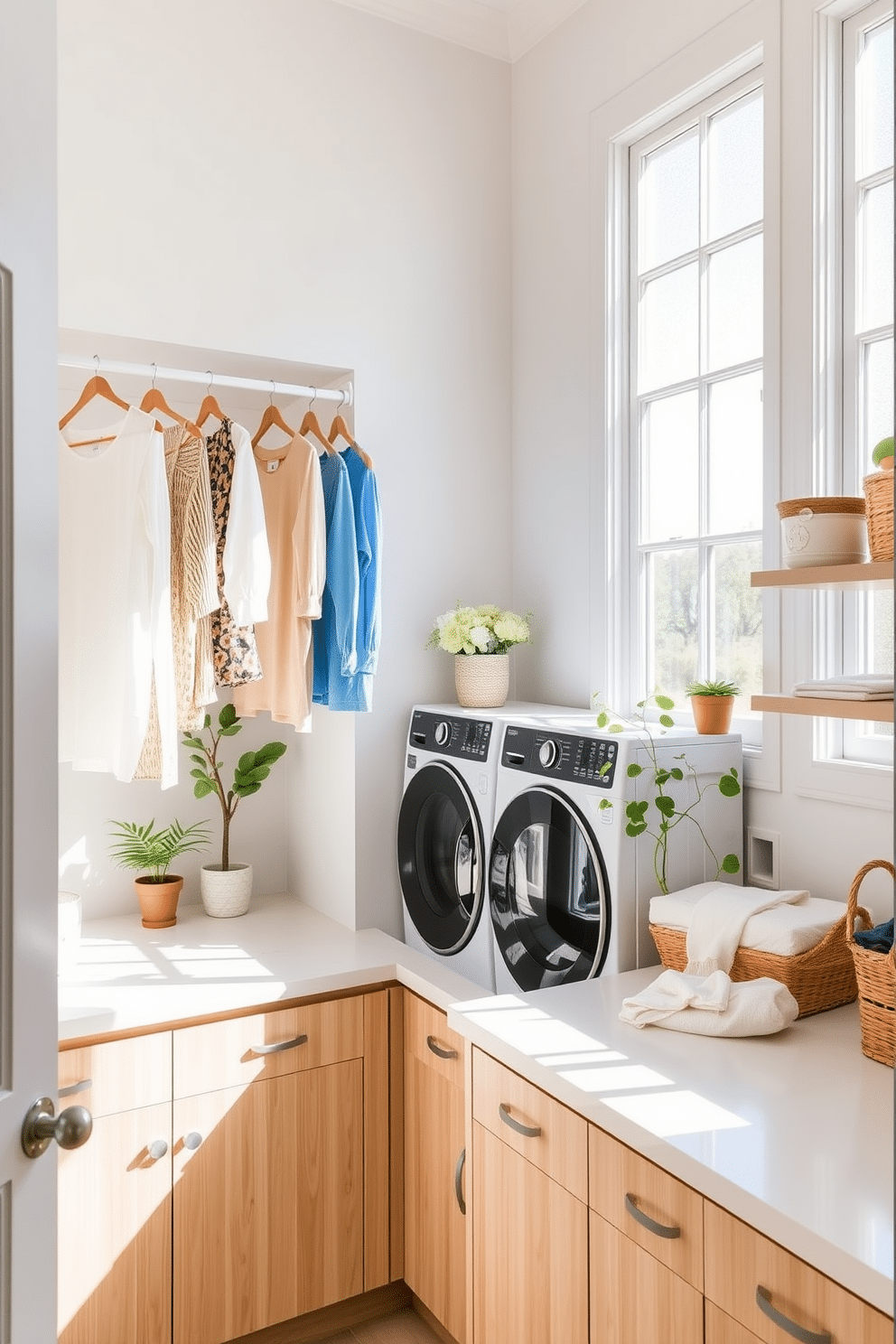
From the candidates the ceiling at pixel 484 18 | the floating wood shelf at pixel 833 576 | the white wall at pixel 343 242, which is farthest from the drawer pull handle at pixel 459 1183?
the ceiling at pixel 484 18

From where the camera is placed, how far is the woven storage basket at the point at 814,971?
1.69m

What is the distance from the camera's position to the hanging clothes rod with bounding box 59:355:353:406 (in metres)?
2.20

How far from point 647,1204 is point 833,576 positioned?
975 mm

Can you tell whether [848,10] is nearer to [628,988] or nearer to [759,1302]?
[628,988]

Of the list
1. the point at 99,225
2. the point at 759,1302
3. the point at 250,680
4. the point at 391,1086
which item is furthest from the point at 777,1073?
the point at 99,225

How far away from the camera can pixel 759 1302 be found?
1.19 meters

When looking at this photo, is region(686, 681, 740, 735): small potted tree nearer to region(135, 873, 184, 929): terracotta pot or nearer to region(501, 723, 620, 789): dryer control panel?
region(501, 723, 620, 789): dryer control panel

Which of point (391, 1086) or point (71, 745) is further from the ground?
point (71, 745)

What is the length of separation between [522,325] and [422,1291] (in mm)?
2479

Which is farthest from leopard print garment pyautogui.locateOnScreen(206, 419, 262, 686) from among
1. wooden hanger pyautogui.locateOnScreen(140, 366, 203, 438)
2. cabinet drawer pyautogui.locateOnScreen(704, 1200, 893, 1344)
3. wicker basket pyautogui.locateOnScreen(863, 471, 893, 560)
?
cabinet drawer pyautogui.locateOnScreen(704, 1200, 893, 1344)

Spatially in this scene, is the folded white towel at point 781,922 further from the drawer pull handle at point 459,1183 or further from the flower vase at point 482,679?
the flower vase at point 482,679

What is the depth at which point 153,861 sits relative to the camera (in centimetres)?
257

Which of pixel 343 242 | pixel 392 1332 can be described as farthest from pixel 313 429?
pixel 392 1332

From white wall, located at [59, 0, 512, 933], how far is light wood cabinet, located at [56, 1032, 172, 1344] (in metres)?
0.75
